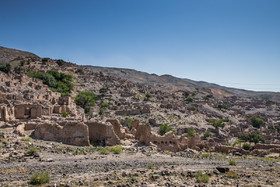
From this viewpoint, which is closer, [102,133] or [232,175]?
[232,175]

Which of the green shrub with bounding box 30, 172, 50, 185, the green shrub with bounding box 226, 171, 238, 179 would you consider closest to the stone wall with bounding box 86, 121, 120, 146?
the green shrub with bounding box 30, 172, 50, 185

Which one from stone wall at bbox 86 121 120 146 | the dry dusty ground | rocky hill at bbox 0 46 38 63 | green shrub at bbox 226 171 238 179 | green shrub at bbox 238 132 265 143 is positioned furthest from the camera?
rocky hill at bbox 0 46 38 63

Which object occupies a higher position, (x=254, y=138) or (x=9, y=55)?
(x=9, y=55)

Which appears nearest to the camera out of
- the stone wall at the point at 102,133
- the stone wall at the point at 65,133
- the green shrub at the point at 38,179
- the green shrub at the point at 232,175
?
the green shrub at the point at 38,179

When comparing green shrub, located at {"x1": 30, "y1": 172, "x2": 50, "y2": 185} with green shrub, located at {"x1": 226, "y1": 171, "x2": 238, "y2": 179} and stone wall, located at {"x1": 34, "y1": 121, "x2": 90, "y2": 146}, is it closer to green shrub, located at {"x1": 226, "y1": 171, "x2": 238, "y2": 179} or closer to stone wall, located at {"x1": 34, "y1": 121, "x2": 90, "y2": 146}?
stone wall, located at {"x1": 34, "y1": 121, "x2": 90, "y2": 146}

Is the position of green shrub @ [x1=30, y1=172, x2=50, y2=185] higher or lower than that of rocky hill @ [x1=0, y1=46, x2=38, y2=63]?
lower

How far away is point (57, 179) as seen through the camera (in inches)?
355

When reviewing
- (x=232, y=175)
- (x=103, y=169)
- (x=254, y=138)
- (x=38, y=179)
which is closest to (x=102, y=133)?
(x=103, y=169)

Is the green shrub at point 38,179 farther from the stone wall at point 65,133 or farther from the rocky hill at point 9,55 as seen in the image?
the rocky hill at point 9,55

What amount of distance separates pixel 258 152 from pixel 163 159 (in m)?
11.7

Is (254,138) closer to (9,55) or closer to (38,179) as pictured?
(38,179)

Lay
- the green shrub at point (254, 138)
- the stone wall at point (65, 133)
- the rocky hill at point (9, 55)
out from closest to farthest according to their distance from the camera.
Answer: the stone wall at point (65, 133), the green shrub at point (254, 138), the rocky hill at point (9, 55)

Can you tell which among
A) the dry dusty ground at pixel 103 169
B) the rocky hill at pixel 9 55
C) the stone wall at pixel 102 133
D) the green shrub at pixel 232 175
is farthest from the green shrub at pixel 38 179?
the rocky hill at pixel 9 55

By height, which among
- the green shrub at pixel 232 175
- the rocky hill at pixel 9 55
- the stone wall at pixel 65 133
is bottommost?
the green shrub at pixel 232 175
